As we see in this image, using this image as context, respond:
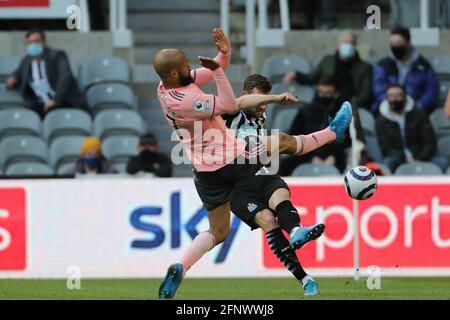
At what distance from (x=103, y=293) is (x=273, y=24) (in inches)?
406

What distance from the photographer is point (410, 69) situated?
67.5 feet

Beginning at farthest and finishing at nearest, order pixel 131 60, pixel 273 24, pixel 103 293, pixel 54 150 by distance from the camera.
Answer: pixel 273 24 < pixel 131 60 < pixel 54 150 < pixel 103 293

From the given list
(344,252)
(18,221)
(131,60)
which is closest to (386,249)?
(344,252)

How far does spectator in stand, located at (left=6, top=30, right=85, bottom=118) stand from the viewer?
20203mm

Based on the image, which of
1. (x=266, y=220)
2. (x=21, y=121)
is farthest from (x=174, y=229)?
(x=266, y=220)

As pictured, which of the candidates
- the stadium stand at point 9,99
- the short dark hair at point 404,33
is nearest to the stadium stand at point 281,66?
the short dark hair at point 404,33

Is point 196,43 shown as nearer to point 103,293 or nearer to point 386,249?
point 386,249

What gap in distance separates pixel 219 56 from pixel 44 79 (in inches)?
318

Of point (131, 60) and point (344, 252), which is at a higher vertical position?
point (131, 60)

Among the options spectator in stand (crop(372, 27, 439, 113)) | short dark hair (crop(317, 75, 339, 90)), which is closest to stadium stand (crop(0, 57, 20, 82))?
short dark hair (crop(317, 75, 339, 90))

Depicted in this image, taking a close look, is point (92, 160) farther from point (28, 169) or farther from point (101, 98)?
point (101, 98)

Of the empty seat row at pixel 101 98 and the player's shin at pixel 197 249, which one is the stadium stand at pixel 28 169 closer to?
the empty seat row at pixel 101 98

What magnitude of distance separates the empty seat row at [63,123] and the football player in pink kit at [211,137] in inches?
288

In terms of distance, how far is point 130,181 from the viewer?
17.5 metres
